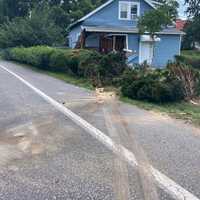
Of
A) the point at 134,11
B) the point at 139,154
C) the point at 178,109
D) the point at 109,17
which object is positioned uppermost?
the point at 134,11

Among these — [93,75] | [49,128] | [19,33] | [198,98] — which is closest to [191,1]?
[19,33]

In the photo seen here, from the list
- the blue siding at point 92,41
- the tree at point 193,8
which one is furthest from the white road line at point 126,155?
the tree at point 193,8

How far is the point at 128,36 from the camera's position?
106 feet

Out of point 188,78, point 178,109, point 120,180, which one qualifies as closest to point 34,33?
point 188,78

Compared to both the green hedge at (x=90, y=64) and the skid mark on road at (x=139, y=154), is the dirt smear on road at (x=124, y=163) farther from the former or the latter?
the green hedge at (x=90, y=64)

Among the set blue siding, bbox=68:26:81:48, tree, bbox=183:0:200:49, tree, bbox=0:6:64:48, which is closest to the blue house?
blue siding, bbox=68:26:81:48

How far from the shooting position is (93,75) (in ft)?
55.8

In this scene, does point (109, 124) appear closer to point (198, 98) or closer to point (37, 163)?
point (37, 163)

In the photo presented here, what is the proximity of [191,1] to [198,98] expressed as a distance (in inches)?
1353

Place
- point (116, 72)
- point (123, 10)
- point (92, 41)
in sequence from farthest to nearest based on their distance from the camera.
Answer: point (123, 10) → point (92, 41) → point (116, 72)

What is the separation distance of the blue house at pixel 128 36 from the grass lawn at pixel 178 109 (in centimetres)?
2040

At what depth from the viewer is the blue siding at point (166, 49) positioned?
33.2 meters

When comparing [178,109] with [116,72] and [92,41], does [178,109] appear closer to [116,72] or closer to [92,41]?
[116,72]

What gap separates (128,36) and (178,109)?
73.0 feet
